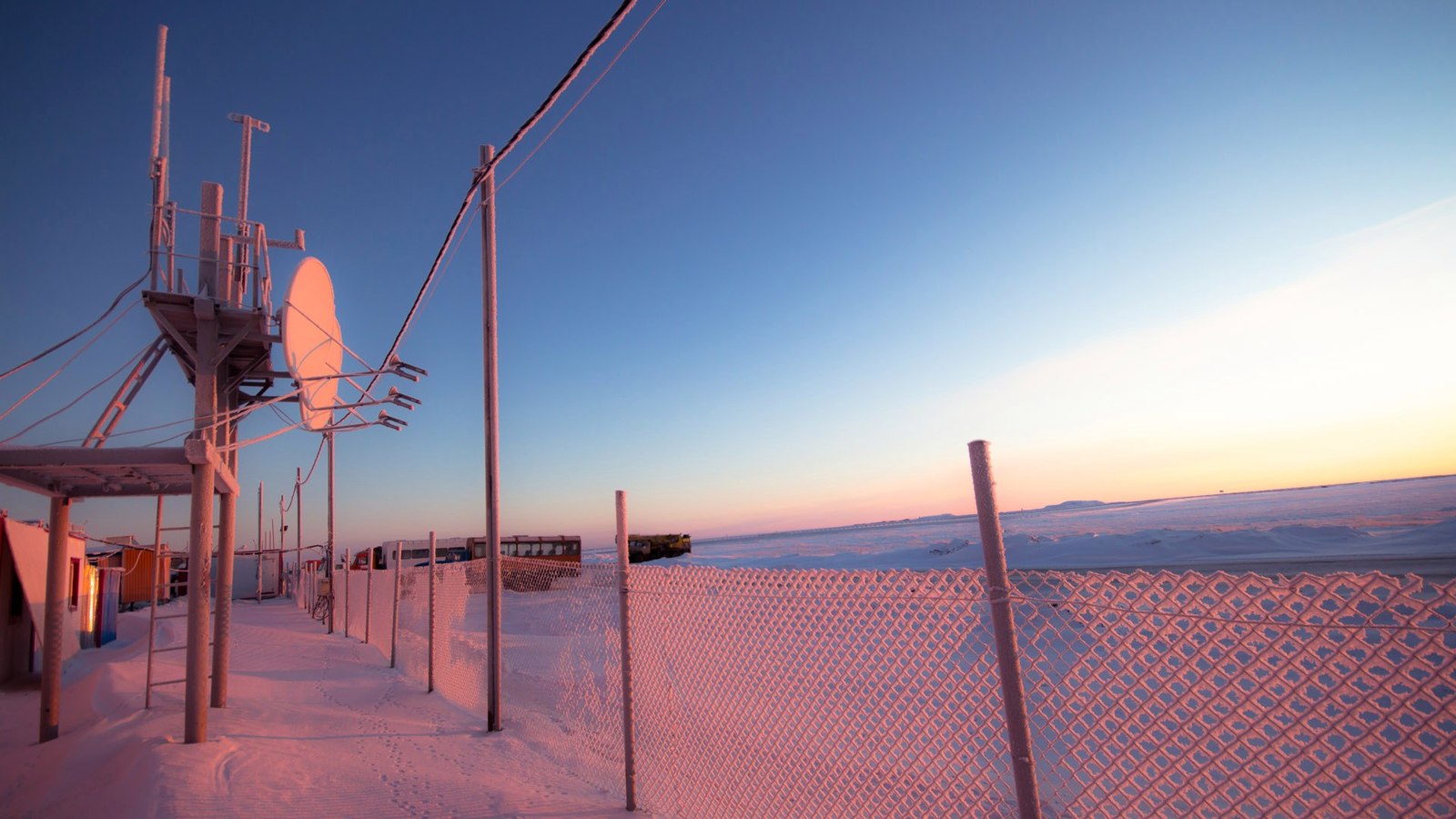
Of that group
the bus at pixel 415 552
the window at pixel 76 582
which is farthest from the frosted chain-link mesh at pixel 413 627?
the bus at pixel 415 552

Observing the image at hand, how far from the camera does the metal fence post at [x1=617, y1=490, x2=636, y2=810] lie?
4715mm

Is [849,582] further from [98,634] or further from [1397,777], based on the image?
[98,634]

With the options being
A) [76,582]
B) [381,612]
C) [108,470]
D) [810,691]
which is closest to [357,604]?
[381,612]

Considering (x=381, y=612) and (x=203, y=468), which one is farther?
(x=381, y=612)

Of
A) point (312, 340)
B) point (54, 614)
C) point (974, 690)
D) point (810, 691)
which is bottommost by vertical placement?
point (810, 691)

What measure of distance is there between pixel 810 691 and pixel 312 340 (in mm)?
7681

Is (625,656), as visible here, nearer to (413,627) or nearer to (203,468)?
(203,468)

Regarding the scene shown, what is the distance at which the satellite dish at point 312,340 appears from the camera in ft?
24.3

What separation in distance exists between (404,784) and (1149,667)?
5.44 m

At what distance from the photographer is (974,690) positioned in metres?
2.75

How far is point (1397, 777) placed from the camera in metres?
1.71

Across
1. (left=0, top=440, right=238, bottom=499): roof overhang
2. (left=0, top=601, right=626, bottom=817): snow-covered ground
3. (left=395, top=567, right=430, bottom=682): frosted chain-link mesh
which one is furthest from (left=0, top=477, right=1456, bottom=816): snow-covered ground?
(left=0, top=440, right=238, bottom=499): roof overhang

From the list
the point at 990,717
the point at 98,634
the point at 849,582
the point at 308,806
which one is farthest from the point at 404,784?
the point at 98,634

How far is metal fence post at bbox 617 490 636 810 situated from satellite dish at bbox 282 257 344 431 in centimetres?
481
